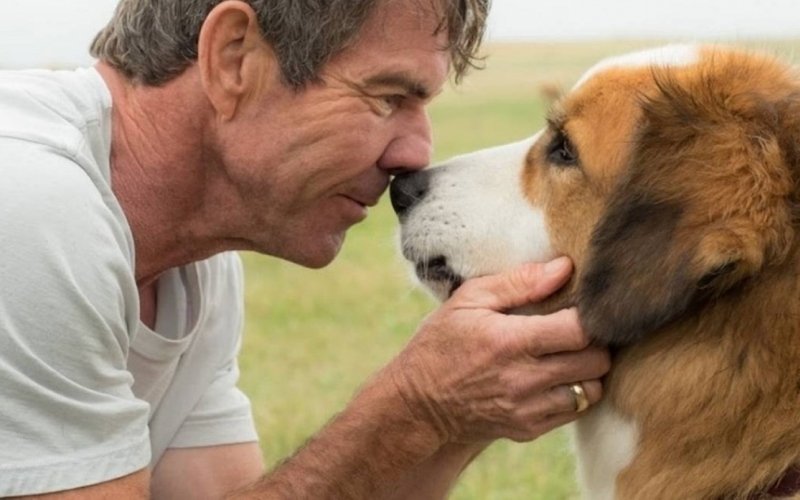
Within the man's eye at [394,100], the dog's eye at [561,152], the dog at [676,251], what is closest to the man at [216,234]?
the man's eye at [394,100]

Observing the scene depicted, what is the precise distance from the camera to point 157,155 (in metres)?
3.24

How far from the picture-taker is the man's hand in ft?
9.22

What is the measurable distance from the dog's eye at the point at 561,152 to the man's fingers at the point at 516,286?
0.74 feet

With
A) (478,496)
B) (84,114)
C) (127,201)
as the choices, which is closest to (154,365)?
(127,201)

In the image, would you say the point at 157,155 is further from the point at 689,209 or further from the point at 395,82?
the point at 689,209

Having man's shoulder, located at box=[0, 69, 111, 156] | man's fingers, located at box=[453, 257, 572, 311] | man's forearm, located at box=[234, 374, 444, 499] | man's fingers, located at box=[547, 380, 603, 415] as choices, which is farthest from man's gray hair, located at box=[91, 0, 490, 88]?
man's fingers, located at box=[547, 380, 603, 415]

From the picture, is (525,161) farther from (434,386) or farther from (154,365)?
(154,365)

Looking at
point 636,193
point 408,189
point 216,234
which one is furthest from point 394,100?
point 636,193

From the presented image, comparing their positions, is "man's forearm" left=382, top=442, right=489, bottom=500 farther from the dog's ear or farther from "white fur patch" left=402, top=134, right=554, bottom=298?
the dog's ear

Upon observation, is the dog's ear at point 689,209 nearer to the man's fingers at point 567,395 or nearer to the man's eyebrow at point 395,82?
the man's fingers at point 567,395

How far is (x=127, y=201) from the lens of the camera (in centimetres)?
325

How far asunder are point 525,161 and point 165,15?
3.01ft

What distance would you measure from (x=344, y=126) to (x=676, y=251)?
0.94m

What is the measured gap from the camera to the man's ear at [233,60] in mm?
3152
